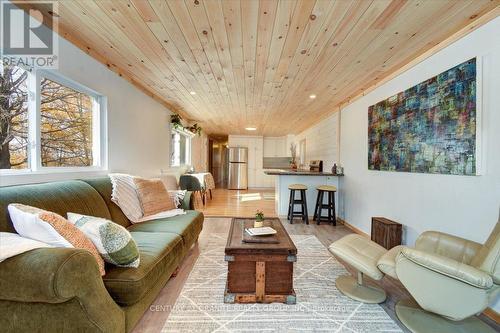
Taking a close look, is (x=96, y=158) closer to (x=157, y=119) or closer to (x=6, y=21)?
(x=6, y=21)

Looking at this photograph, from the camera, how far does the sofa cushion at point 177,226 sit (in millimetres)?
2291

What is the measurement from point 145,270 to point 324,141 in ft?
16.3

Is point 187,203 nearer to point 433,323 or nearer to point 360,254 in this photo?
point 360,254

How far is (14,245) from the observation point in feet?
3.63

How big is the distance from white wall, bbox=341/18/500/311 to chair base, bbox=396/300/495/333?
0.26 m

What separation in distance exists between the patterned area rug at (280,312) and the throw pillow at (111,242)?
1.84 ft

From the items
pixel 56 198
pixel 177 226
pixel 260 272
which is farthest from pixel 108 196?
pixel 260 272

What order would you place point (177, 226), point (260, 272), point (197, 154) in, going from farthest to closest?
point (197, 154) < point (177, 226) < point (260, 272)

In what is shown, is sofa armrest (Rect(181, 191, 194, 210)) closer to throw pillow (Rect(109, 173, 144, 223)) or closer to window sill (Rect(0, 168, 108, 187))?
throw pillow (Rect(109, 173, 144, 223))

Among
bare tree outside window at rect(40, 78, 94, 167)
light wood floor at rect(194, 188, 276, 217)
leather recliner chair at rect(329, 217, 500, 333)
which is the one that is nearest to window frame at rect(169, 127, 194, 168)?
light wood floor at rect(194, 188, 276, 217)

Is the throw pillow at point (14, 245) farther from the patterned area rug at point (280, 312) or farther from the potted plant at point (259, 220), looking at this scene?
the potted plant at point (259, 220)

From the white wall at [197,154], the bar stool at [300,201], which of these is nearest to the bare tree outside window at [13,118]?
the bar stool at [300,201]

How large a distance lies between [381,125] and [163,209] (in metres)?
3.08

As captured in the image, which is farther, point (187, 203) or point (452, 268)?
point (187, 203)
